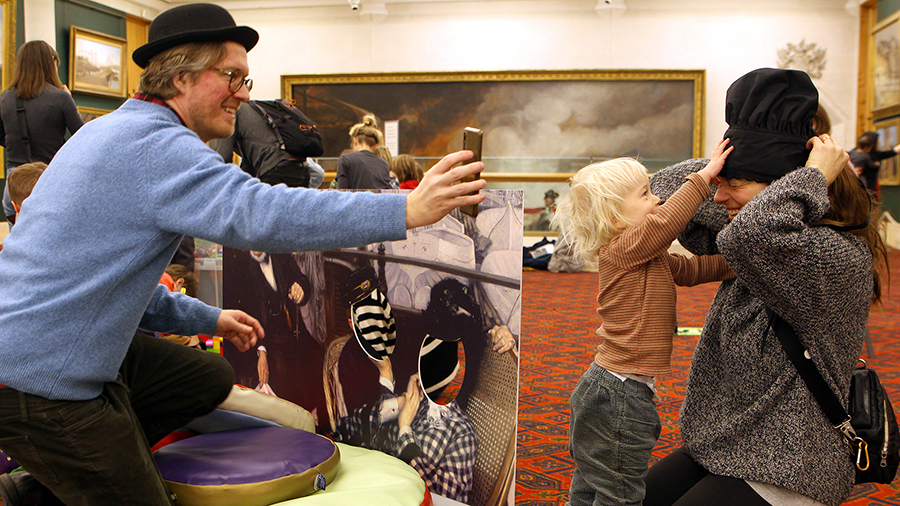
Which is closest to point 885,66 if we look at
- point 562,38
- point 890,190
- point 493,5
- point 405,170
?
point 890,190

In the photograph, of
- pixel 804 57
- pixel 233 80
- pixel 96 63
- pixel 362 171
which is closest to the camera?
pixel 233 80

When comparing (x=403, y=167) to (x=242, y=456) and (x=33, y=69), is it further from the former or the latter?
(x=242, y=456)

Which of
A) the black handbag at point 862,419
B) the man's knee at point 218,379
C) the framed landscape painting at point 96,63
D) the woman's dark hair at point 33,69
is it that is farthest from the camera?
the framed landscape painting at point 96,63

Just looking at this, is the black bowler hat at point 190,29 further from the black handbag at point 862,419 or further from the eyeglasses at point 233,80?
the black handbag at point 862,419

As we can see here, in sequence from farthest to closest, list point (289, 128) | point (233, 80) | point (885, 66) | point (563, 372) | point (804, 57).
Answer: point (804, 57) → point (885, 66) → point (563, 372) → point (289, 128) → point (233, 80)

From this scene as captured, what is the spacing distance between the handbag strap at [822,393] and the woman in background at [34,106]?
4.15 m

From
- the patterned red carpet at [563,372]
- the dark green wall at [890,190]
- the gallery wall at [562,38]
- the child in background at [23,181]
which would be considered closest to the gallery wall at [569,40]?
the gallery wall at [562,38]

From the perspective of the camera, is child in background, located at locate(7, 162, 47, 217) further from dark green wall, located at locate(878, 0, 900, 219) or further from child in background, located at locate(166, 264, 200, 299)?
dark green wall, located at locate(878, 0, 900, 219)

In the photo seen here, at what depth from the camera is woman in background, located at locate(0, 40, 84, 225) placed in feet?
13.6

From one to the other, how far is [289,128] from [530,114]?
8.67 m

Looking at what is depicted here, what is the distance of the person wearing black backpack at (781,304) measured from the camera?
56.4 inches

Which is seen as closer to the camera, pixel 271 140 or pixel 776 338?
pixel 776 338

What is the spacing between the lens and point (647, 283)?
1783 millimetres

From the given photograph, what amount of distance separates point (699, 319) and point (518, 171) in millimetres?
6421
